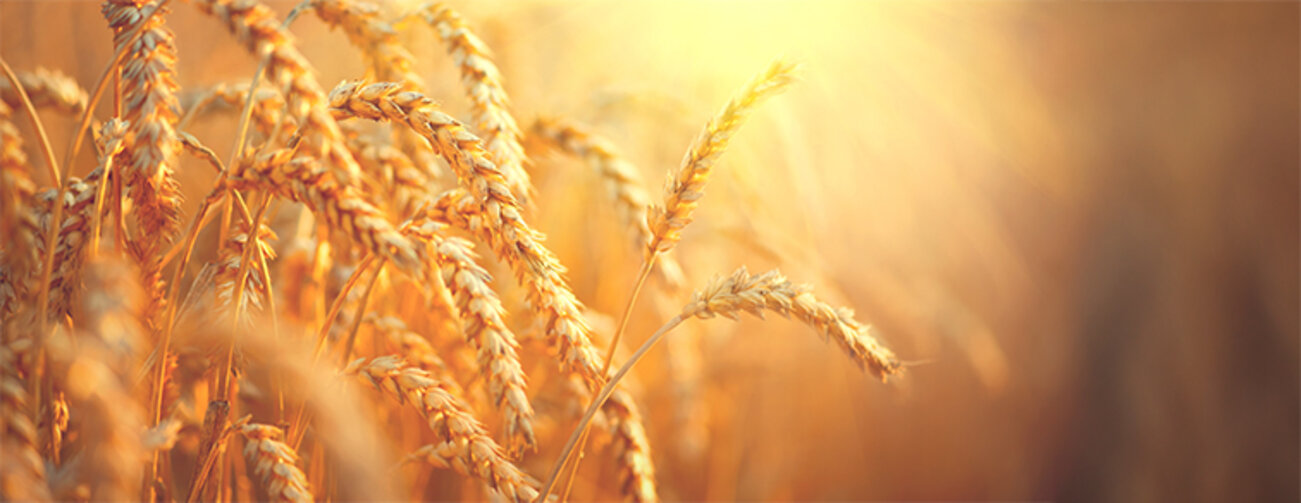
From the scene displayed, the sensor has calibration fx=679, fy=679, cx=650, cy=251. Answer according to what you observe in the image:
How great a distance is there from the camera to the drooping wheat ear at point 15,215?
652 millimetres

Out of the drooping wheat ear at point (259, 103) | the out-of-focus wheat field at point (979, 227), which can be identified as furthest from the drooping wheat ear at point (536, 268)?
the out-of-focus wheat field at point (979, 227)

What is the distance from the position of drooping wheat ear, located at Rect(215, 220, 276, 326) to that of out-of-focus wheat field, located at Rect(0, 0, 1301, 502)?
1.24m

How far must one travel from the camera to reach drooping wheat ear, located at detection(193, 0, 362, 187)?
1.71ft

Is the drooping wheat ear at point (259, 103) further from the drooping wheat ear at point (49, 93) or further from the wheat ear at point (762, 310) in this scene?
the wheat ear at point (762, 310)

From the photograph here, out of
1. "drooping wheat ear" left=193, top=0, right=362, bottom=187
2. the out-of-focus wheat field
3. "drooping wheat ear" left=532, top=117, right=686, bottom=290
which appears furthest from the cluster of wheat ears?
the out-of-focus wheat field

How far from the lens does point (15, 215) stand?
65 centimetres

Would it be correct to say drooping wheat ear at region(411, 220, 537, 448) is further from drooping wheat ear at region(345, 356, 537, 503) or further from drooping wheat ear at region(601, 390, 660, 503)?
drooping wheat ear at region(601, 390, 660, 503)

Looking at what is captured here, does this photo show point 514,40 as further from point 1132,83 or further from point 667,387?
point 1132,83

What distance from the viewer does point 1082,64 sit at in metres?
3.04

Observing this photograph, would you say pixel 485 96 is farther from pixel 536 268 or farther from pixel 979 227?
pixel 979 227

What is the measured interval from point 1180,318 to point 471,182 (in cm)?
296

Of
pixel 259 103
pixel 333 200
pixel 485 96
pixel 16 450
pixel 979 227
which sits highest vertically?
pixel 979 227

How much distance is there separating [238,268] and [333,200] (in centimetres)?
26

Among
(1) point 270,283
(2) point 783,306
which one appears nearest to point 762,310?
(2) point 783,306
